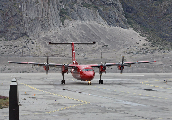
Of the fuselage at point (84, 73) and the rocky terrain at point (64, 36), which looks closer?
the fuselage at point (84, 73)

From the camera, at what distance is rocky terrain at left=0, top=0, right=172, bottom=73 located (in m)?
100

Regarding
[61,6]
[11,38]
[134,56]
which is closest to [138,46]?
[134,56]

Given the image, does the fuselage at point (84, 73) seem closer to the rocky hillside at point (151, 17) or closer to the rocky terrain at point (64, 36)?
the rocky terrain at point (64, 36)

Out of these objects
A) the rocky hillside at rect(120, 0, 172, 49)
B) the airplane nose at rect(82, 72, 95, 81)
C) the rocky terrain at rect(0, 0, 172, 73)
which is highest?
the rocky hillside at rect(120, 0, 172, 49)

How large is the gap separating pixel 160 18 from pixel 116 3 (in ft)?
87.4

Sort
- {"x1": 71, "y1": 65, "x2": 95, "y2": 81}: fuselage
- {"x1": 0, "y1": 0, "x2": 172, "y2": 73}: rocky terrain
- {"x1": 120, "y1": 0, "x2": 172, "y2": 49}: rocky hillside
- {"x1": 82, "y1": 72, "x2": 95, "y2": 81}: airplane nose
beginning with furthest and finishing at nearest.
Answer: {"x1": 120, "y1": 0, "x2": 172, "y2": 49}: rocky hillside → {"x1": 0, "y1": 0, "x2": 172, "y2": 73}: rocky terrain → {"x1": 71, "y1": 65, "x2": 95, "y2": 81}: fuselage → {"x1": 82, "y1": 72, "x2": 95, "y2": 81}: airplane nose

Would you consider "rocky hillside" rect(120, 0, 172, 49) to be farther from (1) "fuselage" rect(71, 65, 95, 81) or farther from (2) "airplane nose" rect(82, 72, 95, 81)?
(2) "airplane nose" rect(82, 72, 95, 81)

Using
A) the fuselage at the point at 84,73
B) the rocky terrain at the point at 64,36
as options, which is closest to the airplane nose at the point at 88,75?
the fuselage at the point at 84,73

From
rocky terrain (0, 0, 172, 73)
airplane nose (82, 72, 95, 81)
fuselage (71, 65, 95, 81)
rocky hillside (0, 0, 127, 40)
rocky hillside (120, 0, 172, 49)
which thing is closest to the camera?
airplane nose (82, 72, 95, 81)

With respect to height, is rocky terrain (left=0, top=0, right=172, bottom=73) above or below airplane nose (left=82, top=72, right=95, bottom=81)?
above

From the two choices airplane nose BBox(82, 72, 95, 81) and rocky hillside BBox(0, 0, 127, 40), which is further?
rocky hillside BBox(0, 0, 127, 40)

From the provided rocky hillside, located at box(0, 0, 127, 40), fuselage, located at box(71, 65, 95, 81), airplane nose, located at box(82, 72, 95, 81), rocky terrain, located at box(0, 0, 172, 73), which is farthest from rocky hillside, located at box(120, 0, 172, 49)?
airplane nose, located at box(82, 72, 95, 81)

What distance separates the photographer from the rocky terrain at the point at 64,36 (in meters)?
100

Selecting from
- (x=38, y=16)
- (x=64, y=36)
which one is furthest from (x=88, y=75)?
(x=38, y=16)
